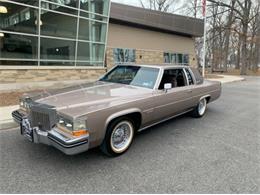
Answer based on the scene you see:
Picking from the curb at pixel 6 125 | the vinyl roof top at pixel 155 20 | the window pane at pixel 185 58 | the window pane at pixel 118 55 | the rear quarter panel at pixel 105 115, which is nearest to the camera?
the rear quarter panel at pixel 105 115

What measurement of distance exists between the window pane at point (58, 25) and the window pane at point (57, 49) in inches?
13.9

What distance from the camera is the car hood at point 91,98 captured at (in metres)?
3.05

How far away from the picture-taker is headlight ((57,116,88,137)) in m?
2.83

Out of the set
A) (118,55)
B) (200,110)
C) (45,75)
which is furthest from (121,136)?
(118,55)

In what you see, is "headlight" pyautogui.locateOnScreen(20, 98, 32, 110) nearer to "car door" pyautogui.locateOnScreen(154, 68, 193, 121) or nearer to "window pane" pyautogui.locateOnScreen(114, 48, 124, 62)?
"car door" pyautogui.locateOnScreen(154, 68, 193, 121)

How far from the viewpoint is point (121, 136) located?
368 centimetres

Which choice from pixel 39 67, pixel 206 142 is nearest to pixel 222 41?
pixel 39 67

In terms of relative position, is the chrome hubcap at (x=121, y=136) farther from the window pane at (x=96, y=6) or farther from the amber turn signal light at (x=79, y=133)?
the window pane at (x=96, y=6)

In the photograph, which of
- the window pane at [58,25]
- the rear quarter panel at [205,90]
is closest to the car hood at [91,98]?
the rear quarter panel at [205,90]

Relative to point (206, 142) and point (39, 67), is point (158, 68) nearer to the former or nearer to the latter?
point (206, 142)

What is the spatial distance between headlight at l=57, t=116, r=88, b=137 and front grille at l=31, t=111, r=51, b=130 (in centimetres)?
28

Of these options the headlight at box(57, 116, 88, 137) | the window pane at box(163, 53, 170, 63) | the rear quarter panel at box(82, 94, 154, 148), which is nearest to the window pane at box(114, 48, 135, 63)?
the window pane at box(163, 53, 170, 63)

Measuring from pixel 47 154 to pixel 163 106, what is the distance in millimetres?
2370

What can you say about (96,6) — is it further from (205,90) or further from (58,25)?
(205,90)
